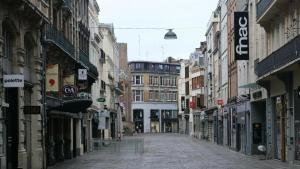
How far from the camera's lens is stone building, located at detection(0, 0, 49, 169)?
2591 centimetres

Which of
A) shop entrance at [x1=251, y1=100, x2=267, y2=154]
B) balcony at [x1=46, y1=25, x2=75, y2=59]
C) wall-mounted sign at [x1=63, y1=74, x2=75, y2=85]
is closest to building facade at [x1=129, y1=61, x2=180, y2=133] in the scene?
shop entrance at [x1=251, y1=100, x2=267, y2=154]

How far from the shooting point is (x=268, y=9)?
35.4 meters

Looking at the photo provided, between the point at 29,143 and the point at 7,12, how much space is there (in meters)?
7.81

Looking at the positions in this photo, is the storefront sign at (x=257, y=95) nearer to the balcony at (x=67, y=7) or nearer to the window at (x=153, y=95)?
the balcony at (x=67, y=7)

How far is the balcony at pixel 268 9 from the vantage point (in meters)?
33.7

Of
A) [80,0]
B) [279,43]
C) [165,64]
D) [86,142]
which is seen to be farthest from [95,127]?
[165,64]

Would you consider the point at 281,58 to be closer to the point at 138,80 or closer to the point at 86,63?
the point at 86,63

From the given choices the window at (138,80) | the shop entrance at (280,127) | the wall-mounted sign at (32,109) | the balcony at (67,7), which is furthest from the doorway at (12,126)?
the window at (138,80)

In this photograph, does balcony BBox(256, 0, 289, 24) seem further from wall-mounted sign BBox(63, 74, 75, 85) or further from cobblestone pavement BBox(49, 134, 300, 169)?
wall-mounted sign BBox(63, 74, 75, 85)

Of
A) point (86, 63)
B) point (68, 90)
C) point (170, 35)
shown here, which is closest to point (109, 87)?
point (86, 63)

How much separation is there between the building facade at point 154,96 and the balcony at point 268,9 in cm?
12130

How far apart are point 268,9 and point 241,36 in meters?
9.40

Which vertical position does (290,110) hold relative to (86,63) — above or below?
below

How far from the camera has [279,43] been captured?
37.2 metres
